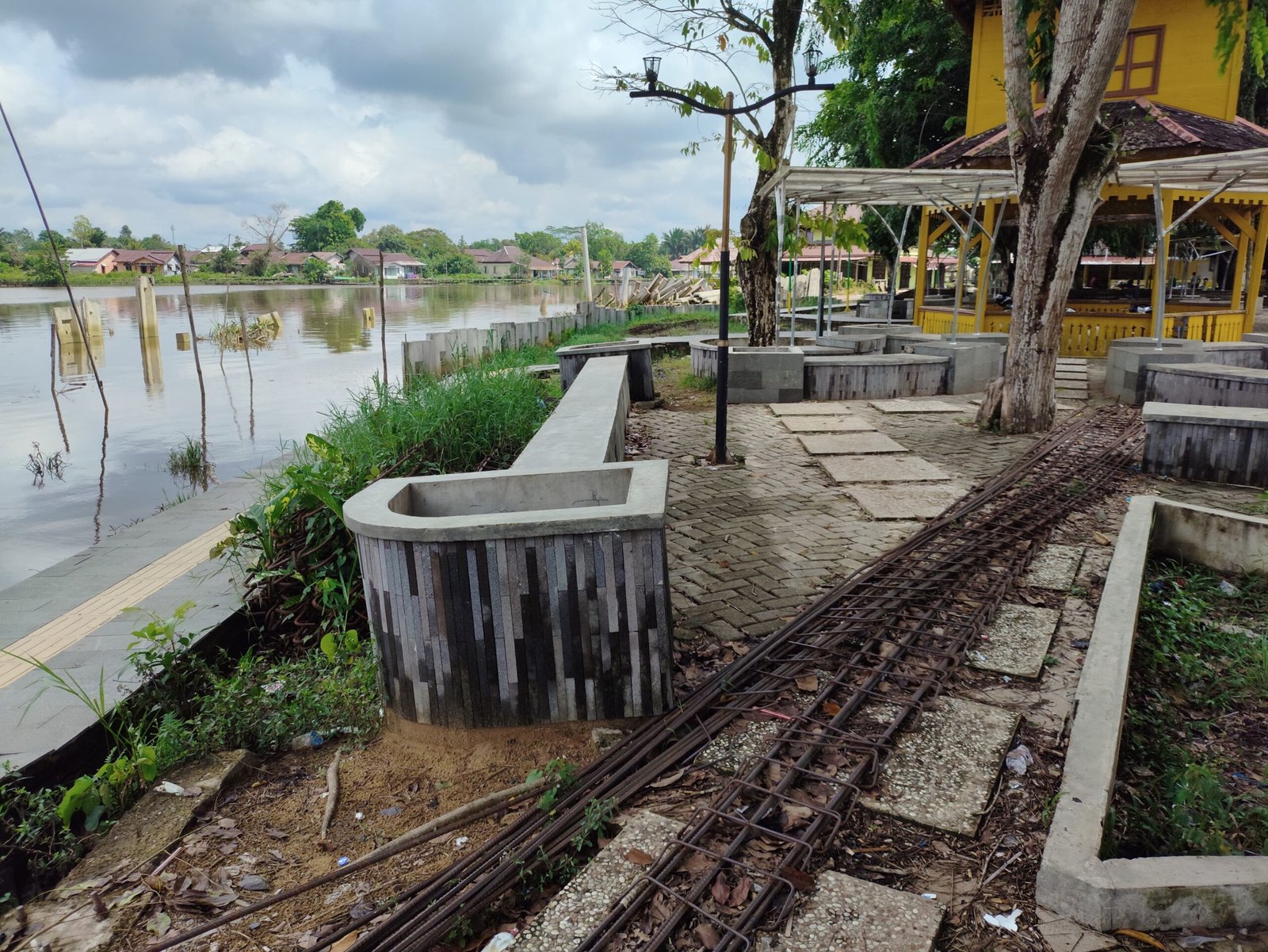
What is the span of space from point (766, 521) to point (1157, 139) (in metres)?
12.4

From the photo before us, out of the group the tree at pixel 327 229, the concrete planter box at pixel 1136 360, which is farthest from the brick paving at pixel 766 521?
the tree at pixel 327 229

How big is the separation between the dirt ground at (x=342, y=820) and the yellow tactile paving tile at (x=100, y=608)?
1766 mm

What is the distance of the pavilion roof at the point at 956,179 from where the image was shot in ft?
33.7

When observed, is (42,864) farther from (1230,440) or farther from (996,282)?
(996,282)

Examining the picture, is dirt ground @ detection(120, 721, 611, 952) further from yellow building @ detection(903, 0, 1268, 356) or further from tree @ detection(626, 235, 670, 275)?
tree @ detection(626, 235, 670, 275)

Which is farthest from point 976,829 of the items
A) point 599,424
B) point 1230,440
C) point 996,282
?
point 996,282

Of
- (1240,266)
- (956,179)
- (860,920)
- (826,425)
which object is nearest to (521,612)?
(860,920)

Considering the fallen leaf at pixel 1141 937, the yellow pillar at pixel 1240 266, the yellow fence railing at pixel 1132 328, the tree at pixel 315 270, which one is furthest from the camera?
the tree at pixel 315 270

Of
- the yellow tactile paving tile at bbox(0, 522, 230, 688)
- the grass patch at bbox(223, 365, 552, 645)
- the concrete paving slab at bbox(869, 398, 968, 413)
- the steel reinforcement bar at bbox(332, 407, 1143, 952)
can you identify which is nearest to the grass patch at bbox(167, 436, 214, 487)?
the grass patch at bbox(223, 365, 552, 645)

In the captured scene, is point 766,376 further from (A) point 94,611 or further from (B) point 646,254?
(B) point 646,254

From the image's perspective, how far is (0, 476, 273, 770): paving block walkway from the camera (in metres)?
3.52

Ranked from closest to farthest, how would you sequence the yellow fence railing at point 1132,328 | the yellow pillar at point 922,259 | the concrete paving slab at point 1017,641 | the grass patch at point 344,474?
1. the concrete paving slab at point 1017,641
2. the grass patch at point 344,474
3. the yellow fence railing at point 1132,328
4. the yellow pillar at point 922,259

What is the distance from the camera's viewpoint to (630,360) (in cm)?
1129

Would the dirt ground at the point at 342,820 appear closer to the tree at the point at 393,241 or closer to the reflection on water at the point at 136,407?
the reflection on water at the point at 136,407
